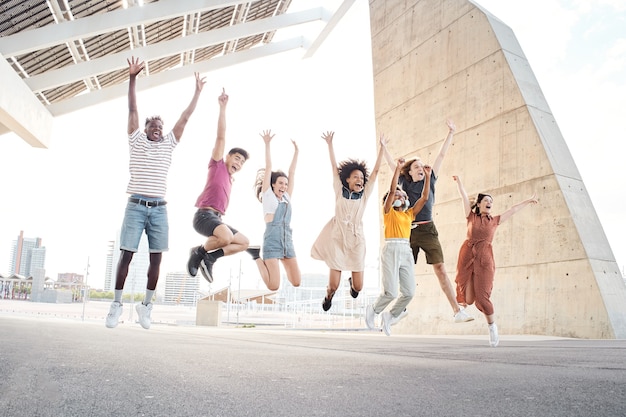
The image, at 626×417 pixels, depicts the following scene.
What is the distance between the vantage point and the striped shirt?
5.11 m

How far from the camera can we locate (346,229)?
6.30m

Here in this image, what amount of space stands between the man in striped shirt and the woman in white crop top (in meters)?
1.20

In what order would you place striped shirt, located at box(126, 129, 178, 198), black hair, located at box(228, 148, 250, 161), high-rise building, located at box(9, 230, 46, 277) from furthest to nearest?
high-rise building, located at box(9, 230, 46, 277)
black hair, located at box(228, 148, 250, 161)
striped shirt, located at box(126, 129, 178, 198)

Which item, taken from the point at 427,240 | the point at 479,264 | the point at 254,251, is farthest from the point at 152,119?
the point at 479,264

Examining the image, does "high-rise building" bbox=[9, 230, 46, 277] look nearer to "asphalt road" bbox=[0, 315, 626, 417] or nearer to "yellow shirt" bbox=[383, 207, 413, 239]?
"yellow shirt" bbox=[383, 207, 413, 239]

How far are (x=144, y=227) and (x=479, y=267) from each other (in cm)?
412

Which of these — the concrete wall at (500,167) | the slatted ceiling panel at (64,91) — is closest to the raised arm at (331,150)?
the concrete wall at (500,167)

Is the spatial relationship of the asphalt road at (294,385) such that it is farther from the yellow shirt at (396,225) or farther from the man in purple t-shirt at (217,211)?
the yellow shirt at (396,225)

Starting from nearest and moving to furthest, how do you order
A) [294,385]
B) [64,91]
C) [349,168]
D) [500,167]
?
[294,385] → [349,168] → [500,167] → [64,91]

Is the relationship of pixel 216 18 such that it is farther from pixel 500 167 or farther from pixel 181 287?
pixel 181 287

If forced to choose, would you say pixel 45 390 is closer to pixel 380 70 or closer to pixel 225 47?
pixel 380 70

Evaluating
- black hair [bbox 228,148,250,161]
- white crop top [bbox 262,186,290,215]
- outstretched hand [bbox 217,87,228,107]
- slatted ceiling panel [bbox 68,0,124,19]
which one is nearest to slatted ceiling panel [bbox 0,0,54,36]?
slatted ceiling panel [bbox 68,0,124,19]

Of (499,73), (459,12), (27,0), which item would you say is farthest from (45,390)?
(459,12)

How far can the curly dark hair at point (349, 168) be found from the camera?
6324mm
